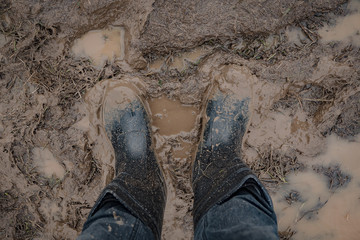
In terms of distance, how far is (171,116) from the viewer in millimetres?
1652

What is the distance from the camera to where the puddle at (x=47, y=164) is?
5.55ft

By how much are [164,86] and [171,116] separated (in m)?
0.21

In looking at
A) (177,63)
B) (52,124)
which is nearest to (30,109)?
(52,124)

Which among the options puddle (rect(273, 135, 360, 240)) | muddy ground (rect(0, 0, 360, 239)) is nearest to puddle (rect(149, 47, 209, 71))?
muddy ground (rect(0, 0, 360, 239))

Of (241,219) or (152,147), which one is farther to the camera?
(152,147)

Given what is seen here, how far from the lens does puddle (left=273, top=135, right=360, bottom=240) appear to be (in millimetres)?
1684

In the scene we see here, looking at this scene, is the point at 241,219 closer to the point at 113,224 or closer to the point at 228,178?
the point at 228,178

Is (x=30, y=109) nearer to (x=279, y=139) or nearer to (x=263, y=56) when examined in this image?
(x=263, y=56)

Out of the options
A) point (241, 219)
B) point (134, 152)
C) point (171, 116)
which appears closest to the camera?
point (241, 219)

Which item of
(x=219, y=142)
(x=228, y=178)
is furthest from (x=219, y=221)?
(x=219, y=142)

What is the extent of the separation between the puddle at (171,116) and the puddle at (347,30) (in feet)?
3.19

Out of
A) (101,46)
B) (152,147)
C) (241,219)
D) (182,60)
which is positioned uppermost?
(101,46)

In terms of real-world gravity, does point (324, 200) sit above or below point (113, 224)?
below

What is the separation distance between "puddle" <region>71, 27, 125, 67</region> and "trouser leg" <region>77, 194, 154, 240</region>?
907 mm
